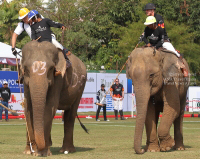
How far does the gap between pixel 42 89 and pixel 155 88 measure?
278cm

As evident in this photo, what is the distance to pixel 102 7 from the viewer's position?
4984cm

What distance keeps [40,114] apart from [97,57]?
38015mm

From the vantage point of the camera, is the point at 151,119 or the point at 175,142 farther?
the point at 175,142

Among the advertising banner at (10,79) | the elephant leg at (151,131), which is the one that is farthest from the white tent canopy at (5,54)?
the elephant leg at (151,131)

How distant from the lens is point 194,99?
38.6m

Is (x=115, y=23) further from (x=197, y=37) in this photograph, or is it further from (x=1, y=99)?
(x=1, y=99)

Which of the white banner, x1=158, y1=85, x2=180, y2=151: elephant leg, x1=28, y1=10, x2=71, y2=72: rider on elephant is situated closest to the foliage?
the white banner

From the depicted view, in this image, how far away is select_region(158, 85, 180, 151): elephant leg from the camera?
12211mm

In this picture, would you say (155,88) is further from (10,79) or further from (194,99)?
(194,99)

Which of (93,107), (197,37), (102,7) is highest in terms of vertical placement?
(102,7)

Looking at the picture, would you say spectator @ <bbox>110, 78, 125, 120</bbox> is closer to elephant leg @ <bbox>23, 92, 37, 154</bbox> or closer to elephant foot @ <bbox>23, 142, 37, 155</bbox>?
elephant foot @ <bbox>23, 142, 37, 155</bbox>

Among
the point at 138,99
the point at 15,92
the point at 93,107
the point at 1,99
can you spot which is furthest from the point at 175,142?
the point at 93,107

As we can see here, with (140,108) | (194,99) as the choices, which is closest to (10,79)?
(194,99)

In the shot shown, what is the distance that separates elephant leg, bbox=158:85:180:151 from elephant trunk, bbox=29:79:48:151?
9.77 ft
